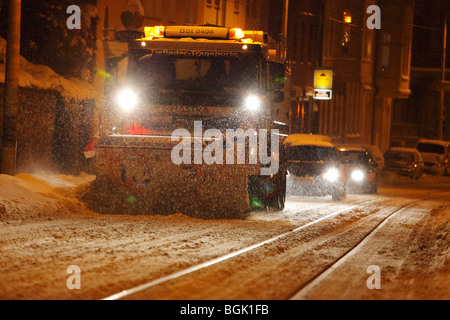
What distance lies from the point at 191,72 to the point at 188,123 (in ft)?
3.20

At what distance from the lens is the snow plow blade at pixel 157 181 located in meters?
→ 13.6

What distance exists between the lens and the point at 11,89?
1595cm

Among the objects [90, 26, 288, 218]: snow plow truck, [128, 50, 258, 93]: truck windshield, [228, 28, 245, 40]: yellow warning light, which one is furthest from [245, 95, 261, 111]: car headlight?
[228, 28, 245, 40]: yellow warning light

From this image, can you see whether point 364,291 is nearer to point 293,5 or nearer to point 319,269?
point 319,269

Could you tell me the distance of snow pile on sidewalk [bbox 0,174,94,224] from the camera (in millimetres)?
13070

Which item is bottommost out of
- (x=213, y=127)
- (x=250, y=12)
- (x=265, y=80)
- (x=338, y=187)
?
(x=338, y=187)

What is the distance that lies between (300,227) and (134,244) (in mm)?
3998

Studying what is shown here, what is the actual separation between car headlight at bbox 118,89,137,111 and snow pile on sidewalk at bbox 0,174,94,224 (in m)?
2.07

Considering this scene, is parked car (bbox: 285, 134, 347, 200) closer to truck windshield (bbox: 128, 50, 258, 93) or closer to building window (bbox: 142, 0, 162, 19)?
truck windshield (bbox: 128, 50, 258, 93)

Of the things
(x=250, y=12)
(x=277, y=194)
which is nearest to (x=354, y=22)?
(x=250, y=12)

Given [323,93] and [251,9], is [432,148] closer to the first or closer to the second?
[323,93]

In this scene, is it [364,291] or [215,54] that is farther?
[215,54]

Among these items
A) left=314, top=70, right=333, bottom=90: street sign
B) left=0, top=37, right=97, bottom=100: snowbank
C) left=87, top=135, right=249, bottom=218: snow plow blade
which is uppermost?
left=314, top=70, right=333, bottom=90: street sign

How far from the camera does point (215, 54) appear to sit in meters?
14.4
